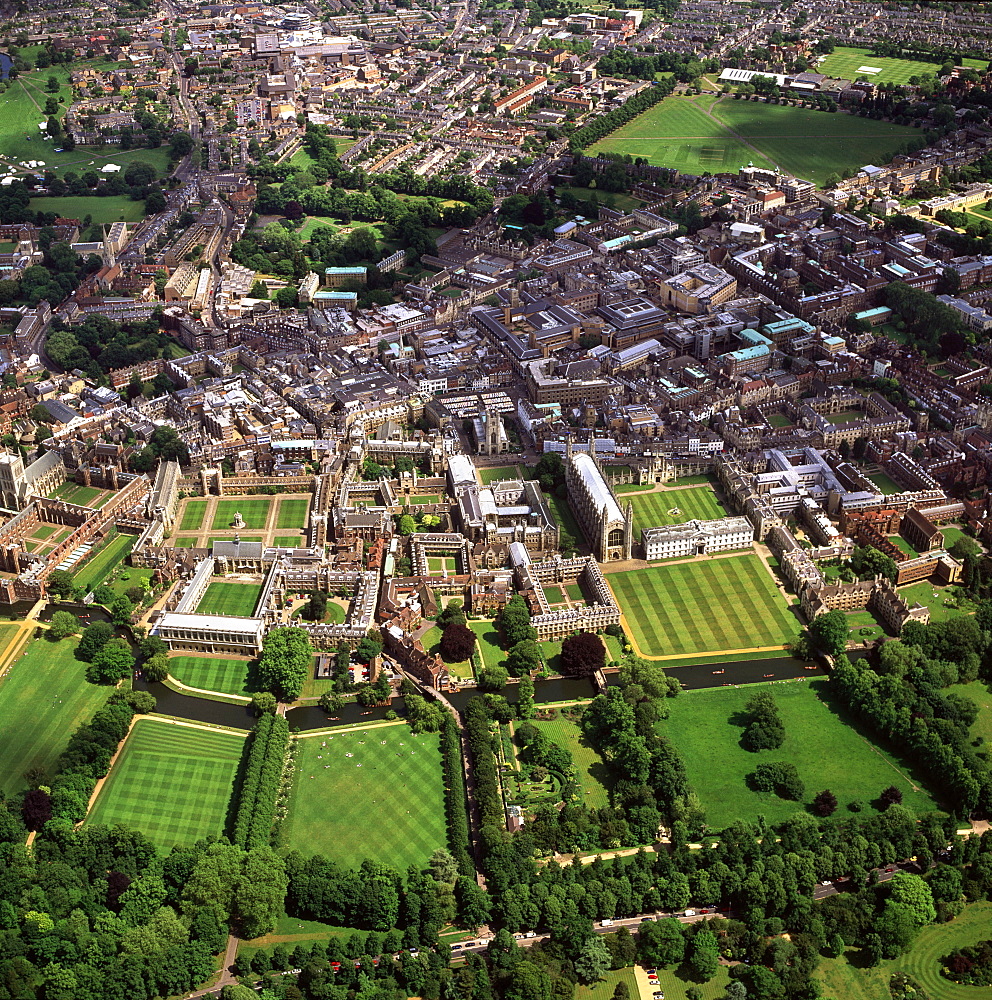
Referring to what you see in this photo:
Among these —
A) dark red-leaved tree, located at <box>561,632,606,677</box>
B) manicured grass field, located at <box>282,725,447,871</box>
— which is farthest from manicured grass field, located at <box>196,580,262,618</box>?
dark red-leaved tree, located at <box>561,632,606,677</box>

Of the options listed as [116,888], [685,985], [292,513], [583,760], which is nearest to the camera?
[685,985]

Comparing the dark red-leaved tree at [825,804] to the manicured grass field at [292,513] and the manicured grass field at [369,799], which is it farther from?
the manicured grass field at [292,513]

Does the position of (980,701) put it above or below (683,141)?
below

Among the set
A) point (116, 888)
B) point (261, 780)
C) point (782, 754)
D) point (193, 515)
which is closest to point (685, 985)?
point (782, 754)

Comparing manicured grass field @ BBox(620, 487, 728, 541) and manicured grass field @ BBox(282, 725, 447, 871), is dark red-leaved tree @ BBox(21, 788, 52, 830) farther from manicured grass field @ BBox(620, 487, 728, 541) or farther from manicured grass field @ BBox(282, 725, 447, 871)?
manicured grass field @ BBox(620, 487, 728, 541)

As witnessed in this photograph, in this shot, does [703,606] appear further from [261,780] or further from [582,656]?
[261,780]
